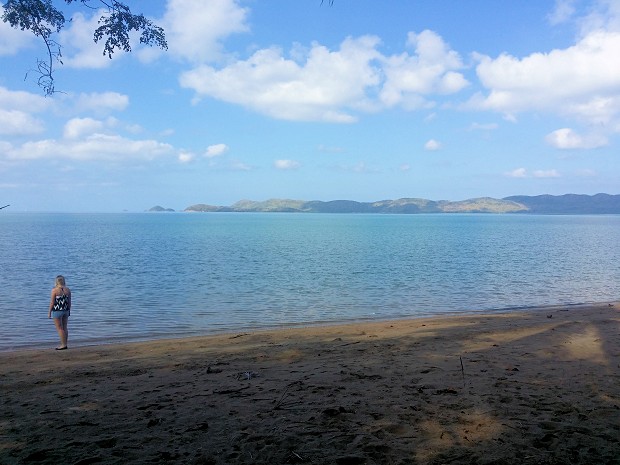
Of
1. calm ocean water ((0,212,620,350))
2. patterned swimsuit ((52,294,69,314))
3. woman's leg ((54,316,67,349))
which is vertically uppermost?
patterned swimsuit ((52,294,69,314))

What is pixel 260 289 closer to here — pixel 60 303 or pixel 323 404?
pixel 60 303

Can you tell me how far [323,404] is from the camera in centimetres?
662

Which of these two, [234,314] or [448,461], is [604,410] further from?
[234,314]

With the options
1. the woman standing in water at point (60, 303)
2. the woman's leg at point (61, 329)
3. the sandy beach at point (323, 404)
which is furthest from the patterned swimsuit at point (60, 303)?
the sandy beach at point (323, 404)

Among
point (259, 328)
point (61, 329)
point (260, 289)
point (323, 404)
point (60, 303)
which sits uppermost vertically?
point (60, 303)

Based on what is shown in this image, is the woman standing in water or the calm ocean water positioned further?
the calm ocean water

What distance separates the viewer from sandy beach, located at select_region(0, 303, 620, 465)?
507cm

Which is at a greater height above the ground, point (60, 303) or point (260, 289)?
point (60, 303)

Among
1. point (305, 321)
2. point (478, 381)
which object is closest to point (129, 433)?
point (478, 381)

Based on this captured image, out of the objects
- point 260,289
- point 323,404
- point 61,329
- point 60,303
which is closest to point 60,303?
point 60,303

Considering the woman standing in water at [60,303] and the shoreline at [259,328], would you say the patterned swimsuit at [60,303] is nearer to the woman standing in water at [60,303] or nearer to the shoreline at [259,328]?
the woman standing in water at [60,303]

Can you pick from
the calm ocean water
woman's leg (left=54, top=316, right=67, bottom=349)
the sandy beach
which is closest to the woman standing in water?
woman's leg (left=54, top=316, right=67, bottom=349)

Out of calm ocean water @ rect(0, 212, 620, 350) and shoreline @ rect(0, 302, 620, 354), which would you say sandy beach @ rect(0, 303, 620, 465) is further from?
calm ocean water @ rect(0, 212, 620, 350)

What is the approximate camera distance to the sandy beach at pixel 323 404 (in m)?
5.07
